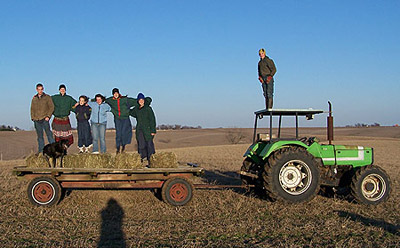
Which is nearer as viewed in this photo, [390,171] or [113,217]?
[113,217]

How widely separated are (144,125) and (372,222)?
5.30 m

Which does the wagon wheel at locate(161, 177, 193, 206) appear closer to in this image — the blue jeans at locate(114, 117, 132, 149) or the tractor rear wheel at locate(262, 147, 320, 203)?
the tractor rear wheel at locate(262, 147, 320, 203)

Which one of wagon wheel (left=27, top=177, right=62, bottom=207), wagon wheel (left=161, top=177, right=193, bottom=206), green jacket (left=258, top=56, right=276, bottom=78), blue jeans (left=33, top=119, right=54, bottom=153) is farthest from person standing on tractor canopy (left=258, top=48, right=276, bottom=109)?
blue jeans (left=33, top=119, right=54, bottom=153)

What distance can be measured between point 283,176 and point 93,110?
4.97 m

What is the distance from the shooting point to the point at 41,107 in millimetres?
9156

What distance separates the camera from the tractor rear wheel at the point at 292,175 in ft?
24.4

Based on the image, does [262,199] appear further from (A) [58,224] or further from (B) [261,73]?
(A) [58,224]

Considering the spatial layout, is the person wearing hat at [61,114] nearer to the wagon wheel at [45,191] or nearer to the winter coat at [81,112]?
the winter coat at [81,112]

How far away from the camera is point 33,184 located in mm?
7344

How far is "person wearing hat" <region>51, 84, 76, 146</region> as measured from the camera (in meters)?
9.37

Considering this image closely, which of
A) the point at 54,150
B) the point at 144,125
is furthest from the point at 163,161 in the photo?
the point at 54,150

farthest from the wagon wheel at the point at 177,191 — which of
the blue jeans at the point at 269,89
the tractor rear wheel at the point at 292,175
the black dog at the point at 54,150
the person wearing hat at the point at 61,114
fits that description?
the person wearing hat at the point at 61,114

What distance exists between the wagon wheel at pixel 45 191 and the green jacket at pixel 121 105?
112 inches

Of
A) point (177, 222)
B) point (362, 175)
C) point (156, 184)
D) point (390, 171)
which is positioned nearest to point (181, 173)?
point (156, 184)
